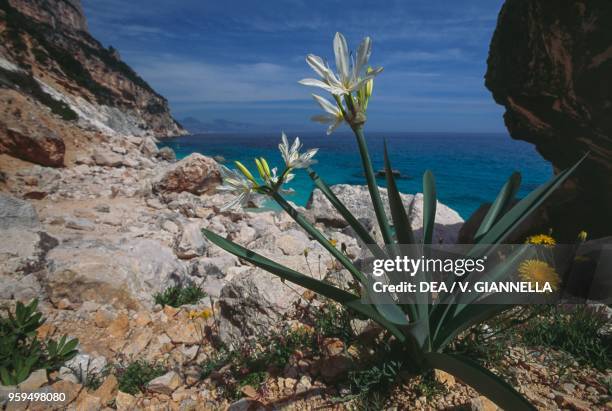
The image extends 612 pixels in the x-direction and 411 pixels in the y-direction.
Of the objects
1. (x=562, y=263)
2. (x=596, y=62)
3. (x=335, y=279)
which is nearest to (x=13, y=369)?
A: (x=335, y=279)

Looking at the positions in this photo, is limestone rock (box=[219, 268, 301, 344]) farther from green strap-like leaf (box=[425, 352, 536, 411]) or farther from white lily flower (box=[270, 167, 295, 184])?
green strap-like leaf (box=[425, 352, 536, 411])

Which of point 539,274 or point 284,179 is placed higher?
point 284,179

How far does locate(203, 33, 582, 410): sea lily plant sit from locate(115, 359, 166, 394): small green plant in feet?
4.23

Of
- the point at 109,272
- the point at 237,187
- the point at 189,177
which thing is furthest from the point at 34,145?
the point at 237,187

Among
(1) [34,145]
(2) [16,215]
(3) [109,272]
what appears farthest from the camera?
(1) [34,145]

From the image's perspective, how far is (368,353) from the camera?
176 centimetres

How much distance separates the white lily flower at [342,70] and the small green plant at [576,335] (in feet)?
5.24

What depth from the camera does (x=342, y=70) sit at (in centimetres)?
119

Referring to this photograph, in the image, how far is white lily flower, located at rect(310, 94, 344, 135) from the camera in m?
1.26

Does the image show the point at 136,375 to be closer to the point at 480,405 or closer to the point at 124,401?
the point at 124,401

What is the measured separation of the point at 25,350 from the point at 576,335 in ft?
11.9

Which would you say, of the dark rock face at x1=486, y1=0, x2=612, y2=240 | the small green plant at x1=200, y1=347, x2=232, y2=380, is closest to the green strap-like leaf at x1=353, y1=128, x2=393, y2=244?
the small green plant at x1=200, y1=347, x2=232, y2=380

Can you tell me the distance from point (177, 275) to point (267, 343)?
2.03m

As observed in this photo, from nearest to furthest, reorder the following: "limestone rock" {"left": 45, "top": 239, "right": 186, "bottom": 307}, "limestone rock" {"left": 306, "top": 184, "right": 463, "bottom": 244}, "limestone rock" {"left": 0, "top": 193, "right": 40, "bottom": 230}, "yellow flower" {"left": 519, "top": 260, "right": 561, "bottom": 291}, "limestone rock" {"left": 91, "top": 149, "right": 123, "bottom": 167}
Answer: "yellow flower" {"left": 519, "top": 260, "right": 561, "bottom": 291}, "limestone rock" {"left": 45, "top": 239, "right": 186, "bottom": 307}, "limestone rock" {"left": 0, "top": 193, "right": 40, "bottom": 230}, "limestone rock" {"left": 306, "top": 184, "right": 463, "bottom": 244}, "limestone rock" {"left": 91, "top": 149, "right": 123, "bottom": 167}
